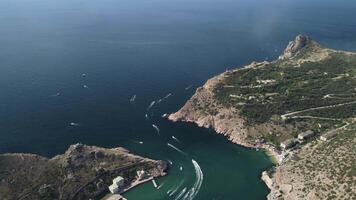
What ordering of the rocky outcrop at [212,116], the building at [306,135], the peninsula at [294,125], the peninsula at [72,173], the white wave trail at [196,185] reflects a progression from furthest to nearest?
the rocky outcrop at [212,116], the building at [306,135], the white wave trail at [196,185], the peninsula at [72,173], the peninsula at [294,125]

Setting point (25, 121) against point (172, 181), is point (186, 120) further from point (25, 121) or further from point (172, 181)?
point (25, 121)

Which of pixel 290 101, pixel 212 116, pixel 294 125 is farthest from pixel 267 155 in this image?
pixel 290 101

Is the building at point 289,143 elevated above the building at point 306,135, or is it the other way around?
A: the building at point 306,135

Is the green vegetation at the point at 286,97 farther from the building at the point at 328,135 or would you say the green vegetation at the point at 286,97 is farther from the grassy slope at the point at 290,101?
the building at the point at 328,135

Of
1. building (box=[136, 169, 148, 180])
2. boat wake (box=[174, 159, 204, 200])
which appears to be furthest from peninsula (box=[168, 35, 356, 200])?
building (box=[136, 169, 148, 180])

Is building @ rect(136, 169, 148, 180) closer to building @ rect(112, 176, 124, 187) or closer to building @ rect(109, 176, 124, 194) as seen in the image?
building @ rect(112, 176, 124, 187)

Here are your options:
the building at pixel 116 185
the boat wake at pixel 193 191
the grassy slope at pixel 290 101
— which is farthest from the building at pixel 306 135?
the building at pixel 116 185

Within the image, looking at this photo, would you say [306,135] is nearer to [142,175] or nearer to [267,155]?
[267,155]
